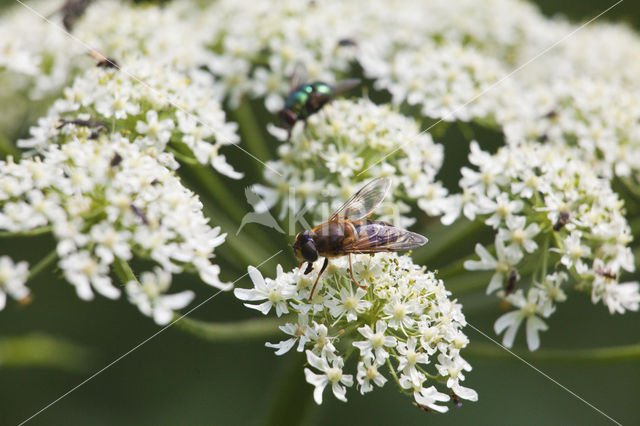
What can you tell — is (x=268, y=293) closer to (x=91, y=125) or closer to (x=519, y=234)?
(x=91, y=125)

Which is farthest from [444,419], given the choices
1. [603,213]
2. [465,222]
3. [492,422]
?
[603,213]

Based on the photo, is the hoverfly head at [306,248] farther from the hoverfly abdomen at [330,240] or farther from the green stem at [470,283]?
the green stem at [470,283]

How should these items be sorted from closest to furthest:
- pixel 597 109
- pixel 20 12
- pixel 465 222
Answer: pixel 465 222 → pixel 597 109 → pixel 20 12

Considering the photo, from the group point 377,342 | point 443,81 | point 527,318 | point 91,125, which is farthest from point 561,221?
point 91,125

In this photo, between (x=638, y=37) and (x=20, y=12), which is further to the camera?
(x=638, y=37)

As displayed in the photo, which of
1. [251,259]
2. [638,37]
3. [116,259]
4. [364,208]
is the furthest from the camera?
[638,37]

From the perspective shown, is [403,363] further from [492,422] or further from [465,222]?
[492,422]

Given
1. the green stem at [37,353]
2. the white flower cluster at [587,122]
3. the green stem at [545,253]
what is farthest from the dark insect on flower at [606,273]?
the green stem at [37,353]

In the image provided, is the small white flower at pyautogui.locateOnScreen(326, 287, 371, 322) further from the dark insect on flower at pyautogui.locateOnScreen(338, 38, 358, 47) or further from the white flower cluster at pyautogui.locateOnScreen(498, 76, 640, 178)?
the dark insect on flower at pyautogui.locateOnScreen(338, 38, 358, 47)

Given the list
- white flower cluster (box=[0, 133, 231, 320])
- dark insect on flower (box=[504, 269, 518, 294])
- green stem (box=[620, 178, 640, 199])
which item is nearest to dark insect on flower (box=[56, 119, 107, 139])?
white flower cluster (box=[0, 133, 231, 320])
